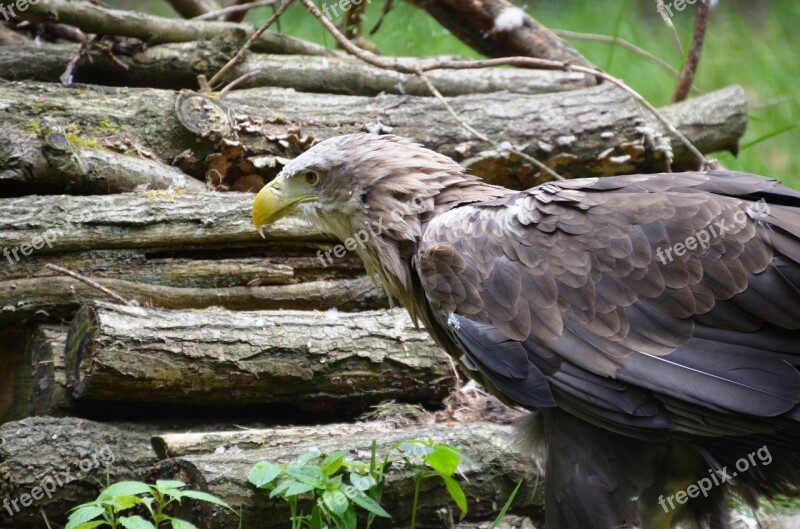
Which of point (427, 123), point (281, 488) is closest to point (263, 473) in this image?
point (281, 488)

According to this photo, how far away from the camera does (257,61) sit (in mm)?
6051

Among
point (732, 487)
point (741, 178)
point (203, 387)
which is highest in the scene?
point (741, 178)

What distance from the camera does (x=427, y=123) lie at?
18.1 feet

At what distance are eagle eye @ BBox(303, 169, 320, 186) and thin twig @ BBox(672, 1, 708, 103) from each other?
3.87 metres

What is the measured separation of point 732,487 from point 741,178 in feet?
4.15

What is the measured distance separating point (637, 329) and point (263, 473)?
146 centimetres

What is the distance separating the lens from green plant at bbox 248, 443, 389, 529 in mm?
3105

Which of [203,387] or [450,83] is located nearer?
[203,387]

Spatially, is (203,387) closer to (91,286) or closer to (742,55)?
(91,286)

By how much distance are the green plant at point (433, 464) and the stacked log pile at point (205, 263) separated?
10 centimetres

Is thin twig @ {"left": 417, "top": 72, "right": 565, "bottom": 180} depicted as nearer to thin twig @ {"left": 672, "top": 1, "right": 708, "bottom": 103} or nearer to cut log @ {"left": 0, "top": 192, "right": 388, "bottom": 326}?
cut log @ {"left": 0, "top": 192, "right": 388, "bottom": 326}

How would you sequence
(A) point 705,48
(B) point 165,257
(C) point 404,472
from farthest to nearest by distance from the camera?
(A) point 705,48
(B) point 165,257
(C) point 404,472

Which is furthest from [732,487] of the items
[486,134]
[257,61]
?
[257,61]

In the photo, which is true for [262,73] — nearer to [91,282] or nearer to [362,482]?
[91,282]
